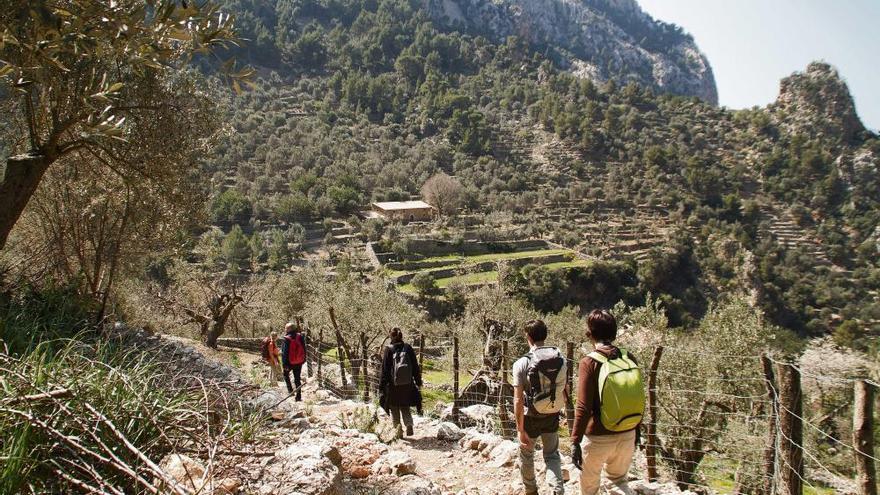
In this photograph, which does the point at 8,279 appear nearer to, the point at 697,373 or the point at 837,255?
the point at 697,373

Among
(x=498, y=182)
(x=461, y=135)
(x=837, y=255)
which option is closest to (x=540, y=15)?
(x=461, y=135)

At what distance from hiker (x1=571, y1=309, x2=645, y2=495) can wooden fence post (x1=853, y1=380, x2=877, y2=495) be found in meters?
1.36

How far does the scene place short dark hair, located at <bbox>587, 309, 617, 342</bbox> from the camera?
→ 375cm

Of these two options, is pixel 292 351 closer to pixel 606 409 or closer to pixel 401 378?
pixel 401 378

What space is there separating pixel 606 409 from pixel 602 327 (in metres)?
0.60

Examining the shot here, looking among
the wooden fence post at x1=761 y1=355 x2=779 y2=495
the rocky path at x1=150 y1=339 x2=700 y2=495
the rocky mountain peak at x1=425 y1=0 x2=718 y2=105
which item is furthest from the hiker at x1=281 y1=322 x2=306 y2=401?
the rocky mountain peak at x1=425 y1=0 x2=718 y2=105

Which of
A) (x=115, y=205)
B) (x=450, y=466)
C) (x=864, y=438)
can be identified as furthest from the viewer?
(x=115, y=205)

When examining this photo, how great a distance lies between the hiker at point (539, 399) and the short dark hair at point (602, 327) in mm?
565

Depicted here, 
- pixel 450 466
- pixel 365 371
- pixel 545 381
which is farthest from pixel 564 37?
pixel 545 381

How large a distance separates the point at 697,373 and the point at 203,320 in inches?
645

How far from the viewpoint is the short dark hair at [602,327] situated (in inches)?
148

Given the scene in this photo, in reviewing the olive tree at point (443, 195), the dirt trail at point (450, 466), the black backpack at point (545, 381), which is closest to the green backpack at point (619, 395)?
the black backpack at point (545, 381)

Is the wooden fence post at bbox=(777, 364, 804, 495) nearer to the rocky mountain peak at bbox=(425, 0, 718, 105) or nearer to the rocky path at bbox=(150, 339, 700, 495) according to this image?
the rocky path at bbox=(150, 339, 700, 495)

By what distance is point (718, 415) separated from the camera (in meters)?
11.8
